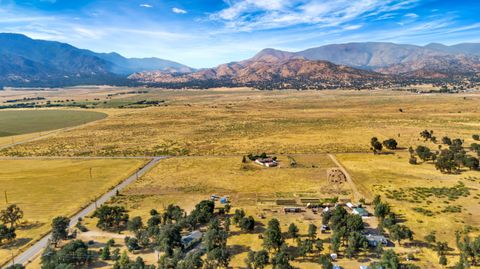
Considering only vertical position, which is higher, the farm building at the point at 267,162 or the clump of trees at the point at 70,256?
the farm building at the point at 267,162

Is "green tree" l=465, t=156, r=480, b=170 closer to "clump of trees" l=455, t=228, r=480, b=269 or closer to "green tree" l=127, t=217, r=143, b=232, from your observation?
"clump of trees" l=455, t=228, r=480, b=269

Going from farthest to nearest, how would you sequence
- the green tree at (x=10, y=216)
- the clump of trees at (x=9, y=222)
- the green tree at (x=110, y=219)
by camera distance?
1. the green tree at (x=10, y=216)
2. the green tree at (x=110, y=219)
3. the clump of trees at (x=9, y=222)

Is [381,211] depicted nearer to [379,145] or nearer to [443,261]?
[443,261]

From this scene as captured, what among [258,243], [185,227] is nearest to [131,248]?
[185,227]

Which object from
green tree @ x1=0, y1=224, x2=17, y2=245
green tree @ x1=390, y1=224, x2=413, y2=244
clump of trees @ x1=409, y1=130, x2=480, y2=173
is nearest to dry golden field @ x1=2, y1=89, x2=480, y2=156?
clump of trees @ x1=409, y1=130, x2=480, y2=173

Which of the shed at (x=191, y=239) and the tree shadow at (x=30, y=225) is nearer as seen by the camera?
the shed at (x=191, y=239)

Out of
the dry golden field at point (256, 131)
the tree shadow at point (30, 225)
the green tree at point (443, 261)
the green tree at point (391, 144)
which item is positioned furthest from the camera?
the dry golden field at point (256, 131)

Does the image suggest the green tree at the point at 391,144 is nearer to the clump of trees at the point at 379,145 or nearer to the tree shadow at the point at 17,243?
the clump of trees at the point at 379,145

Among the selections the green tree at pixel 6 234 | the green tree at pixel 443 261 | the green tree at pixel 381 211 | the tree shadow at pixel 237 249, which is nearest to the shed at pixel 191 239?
the tree shadow at pixel 237 249
